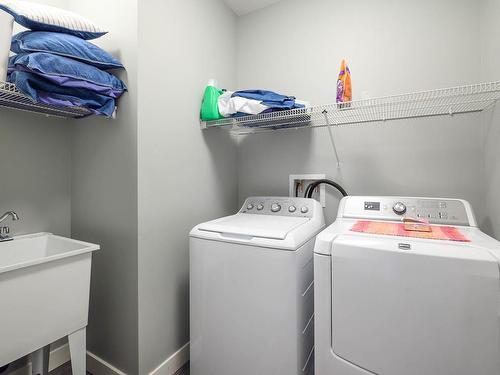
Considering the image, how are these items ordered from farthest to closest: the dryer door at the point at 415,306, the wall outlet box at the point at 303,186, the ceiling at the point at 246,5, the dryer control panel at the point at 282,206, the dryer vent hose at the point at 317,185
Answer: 1. the ceiling at the point at 246,5
2. the wall outlet box at the point at 303,186
3. the dryer vent hose at the point at 317,185
4. the dryer control panel at the point at 282,206
5. the dryer door at the point at 415,306

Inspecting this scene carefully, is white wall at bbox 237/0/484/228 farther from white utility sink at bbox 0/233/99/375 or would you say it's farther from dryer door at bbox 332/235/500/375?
white utility sink at bbox 0/233/99/375

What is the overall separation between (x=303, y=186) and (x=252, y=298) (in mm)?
1013

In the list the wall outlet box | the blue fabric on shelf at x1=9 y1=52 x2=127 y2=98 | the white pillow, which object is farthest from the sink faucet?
the wall outlet box

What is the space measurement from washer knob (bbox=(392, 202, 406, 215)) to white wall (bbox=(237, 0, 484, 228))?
Result: 12.0 inches

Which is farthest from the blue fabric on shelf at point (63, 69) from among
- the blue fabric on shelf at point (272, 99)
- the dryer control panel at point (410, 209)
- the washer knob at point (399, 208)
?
the washer knob at point (399, 208)

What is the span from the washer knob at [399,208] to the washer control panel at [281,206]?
455 millimetres

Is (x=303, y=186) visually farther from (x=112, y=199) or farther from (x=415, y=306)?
(x=112, y=199)

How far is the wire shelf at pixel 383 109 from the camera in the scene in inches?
50.8

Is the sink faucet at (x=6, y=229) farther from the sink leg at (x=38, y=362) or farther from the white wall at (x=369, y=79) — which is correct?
the white wall at (x=369, y=79)

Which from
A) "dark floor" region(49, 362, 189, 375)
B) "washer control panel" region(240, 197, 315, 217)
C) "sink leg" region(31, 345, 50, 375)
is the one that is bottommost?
"dark floor" region(49, 362, 189, 375)

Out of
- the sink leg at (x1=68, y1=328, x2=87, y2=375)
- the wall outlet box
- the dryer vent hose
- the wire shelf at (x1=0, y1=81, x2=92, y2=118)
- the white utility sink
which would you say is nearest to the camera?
the white utility sink

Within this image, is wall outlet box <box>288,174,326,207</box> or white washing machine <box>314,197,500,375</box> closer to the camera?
white washing machine <box>314,197,500,375</box>

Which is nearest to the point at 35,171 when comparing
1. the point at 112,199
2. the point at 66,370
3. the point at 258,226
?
the point at 112,199

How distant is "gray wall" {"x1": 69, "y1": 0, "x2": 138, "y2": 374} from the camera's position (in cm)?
135
